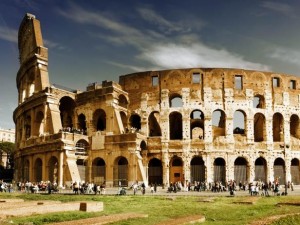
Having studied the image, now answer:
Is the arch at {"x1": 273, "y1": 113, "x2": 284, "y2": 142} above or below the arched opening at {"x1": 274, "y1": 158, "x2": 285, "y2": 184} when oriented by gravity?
above

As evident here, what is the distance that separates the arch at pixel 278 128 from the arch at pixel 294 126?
5.57 ft

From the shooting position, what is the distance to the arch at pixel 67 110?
132 ft

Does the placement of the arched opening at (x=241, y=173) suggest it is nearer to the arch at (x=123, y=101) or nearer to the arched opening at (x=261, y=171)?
the arched opening at (x=261, y=171)

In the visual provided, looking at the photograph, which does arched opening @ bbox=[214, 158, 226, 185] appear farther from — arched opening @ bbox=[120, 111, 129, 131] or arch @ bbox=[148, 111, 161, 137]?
arched opening @ bbox=[120, 111, 129, 131]

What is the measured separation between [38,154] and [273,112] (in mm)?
22141

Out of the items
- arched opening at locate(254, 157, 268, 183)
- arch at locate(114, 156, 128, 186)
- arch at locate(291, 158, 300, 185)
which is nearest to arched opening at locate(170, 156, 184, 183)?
arch at locate(114, 156, 128, 186)

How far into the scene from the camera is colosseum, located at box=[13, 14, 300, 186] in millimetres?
35844

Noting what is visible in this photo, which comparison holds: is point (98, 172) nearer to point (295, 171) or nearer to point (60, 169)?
point (60, 169)

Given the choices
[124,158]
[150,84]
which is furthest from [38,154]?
[150,84]

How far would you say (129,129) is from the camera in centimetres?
3766

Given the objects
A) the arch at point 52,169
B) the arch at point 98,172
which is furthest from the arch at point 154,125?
the arch at point 52,169

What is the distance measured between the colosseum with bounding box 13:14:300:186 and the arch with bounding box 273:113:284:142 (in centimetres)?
10

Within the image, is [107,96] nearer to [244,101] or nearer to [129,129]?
[129,129]

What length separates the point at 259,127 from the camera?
40594 millimetres
